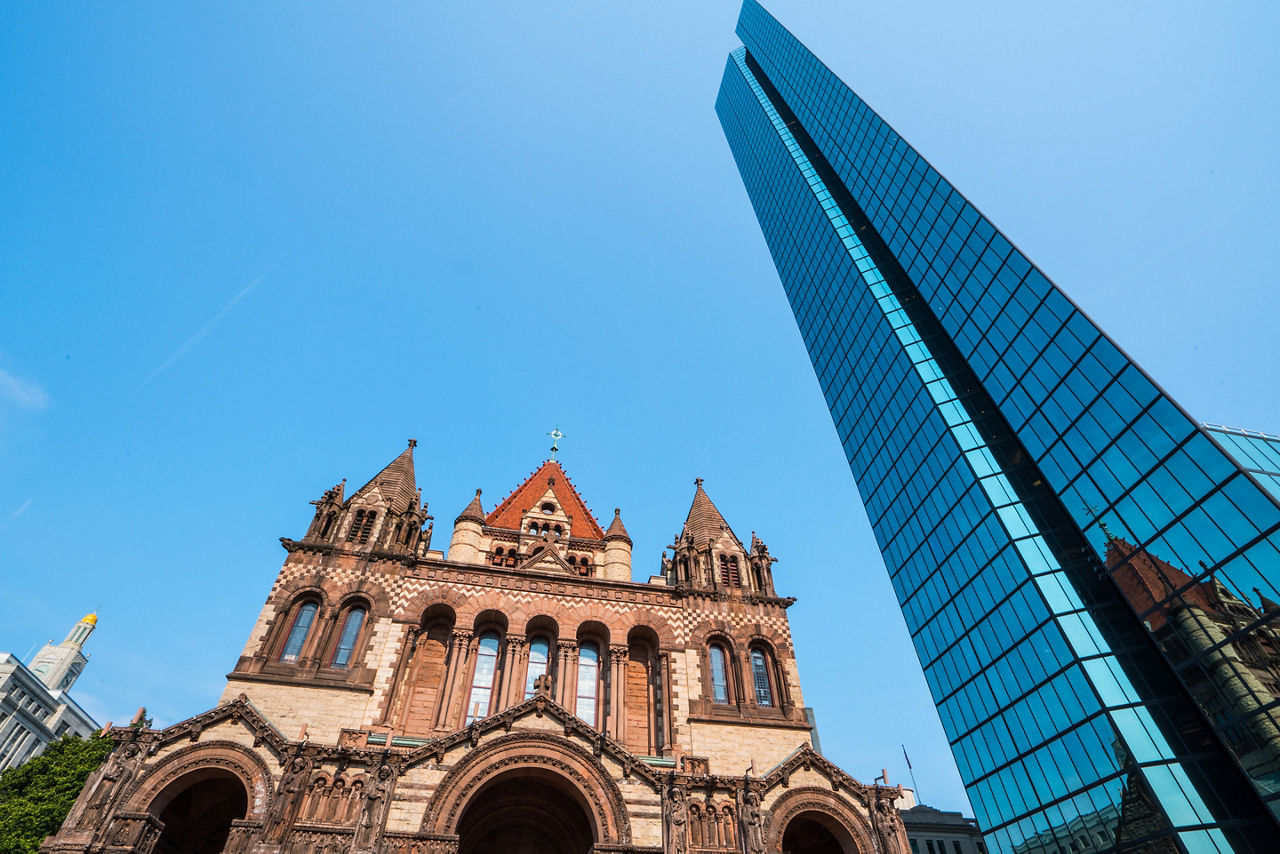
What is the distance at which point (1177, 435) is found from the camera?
28219mm

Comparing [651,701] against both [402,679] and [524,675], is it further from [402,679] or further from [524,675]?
[402,679]

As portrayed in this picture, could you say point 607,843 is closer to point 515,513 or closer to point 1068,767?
point 1068,767

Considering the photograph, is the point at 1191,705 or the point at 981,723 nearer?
the point at 1191,705

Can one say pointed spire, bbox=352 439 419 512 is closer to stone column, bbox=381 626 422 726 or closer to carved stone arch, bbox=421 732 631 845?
stone column, bbox=381 626 422 726

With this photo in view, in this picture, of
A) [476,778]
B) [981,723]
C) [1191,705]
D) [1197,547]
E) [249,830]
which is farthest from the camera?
[981,723]

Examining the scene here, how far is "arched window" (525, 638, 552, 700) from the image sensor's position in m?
27.0

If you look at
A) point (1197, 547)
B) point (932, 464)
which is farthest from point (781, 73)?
point (1197, 547)

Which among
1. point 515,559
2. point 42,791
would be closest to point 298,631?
point 515,559

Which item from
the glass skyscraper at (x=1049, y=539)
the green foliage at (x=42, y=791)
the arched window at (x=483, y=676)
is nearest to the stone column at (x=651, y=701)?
the arched window at (x=483, y=676)

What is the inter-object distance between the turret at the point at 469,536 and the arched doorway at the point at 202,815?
13677mm

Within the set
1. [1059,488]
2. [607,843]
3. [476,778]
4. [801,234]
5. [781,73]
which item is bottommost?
[607,843]

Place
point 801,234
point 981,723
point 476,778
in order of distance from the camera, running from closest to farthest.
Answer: point 476,778 < point 981,723 < point 801,234

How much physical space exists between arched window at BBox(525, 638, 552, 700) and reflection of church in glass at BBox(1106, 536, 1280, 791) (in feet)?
85.5

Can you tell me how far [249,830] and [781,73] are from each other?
94807 mm
